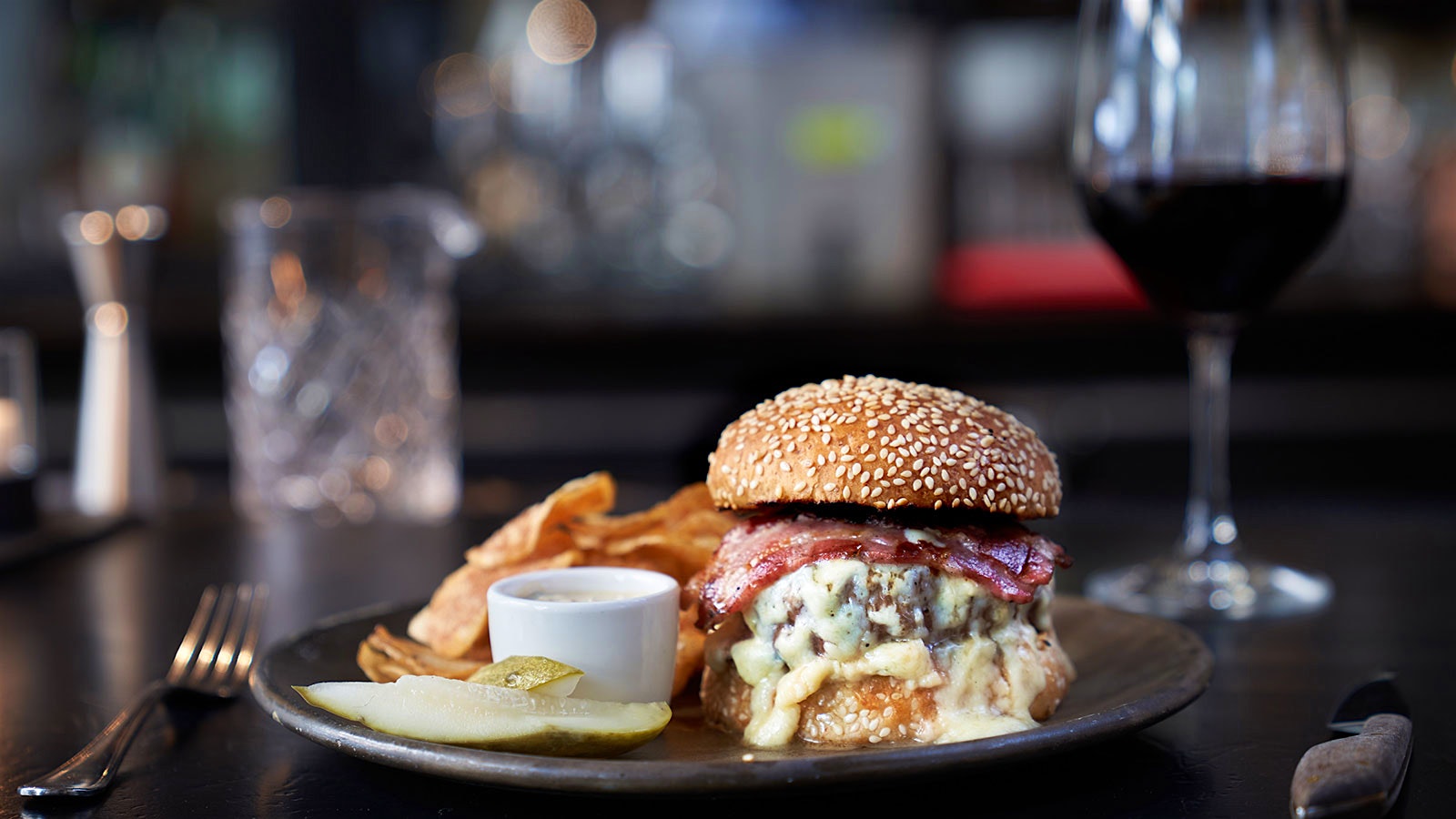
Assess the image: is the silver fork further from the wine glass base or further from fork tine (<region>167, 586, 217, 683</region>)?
the wine glass base

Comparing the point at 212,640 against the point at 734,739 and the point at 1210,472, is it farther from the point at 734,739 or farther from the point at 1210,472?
the point at 1210,472

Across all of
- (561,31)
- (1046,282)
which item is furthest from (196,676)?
(561,31)

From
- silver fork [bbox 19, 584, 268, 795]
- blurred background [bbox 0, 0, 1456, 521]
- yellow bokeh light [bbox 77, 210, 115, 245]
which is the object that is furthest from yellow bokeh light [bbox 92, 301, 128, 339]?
blurred background [bbox 0, 0, 1456, 521]

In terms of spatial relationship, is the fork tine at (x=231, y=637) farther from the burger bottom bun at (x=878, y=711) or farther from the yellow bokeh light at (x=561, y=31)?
the yellow bokeh light at (x=561, y=31)

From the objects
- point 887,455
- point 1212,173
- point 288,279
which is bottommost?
point 887,455

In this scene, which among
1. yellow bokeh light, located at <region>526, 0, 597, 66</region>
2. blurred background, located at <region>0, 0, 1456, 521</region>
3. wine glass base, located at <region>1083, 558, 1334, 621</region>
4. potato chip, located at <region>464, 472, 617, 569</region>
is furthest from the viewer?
yellow bokeh light, located at <region>526, 0, 597, 66</region>

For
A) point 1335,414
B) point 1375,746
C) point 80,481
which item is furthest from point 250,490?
point 1335,414
